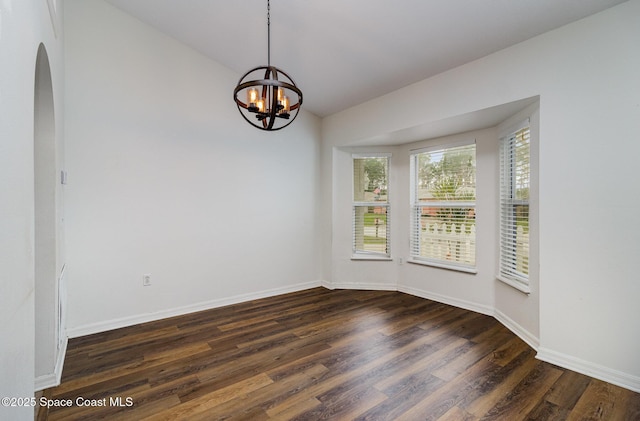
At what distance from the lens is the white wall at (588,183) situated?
7.25ft

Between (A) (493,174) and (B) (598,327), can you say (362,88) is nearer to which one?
(A) (493,174)

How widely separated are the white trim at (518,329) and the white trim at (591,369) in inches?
5.0

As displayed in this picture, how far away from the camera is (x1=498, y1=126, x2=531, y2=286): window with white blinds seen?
3088 mm

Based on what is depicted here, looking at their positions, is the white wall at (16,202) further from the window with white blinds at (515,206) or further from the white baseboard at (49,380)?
the window with white blinds at (515,206)

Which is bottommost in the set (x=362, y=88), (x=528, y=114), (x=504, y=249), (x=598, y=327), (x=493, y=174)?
(x=598, y=327)

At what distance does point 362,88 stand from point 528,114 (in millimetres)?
1943

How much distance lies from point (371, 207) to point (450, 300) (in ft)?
5.76

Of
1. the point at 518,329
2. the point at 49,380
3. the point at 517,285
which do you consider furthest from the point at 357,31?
the point at 49,380

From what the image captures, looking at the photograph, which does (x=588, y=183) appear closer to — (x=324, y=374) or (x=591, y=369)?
(x=591, y=369)

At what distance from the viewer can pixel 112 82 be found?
10.7 ft

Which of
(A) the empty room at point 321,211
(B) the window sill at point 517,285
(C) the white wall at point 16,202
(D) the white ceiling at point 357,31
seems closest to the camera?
(C) the white wall at point 16,202

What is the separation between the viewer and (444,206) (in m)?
4.21

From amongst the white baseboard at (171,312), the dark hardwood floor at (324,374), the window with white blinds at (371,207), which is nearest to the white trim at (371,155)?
the window with white blinds at (371,207)

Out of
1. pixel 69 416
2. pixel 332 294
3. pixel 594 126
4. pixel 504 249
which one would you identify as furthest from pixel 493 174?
pixel 69 416
